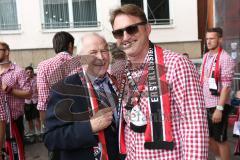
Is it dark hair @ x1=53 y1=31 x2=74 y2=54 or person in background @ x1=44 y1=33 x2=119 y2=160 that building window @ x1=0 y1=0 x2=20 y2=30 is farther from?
person in background @ x1=44 y1=33 x2=119 y2=160

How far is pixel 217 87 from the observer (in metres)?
4.03

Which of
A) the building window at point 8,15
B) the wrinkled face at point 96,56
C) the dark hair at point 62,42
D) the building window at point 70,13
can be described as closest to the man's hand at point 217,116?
the dark hair at point 62,42

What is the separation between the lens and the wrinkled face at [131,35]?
5.97 feet

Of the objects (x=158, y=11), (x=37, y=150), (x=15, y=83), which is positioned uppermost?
(x=158, y=11)

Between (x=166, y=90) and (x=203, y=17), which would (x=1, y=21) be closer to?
(x=203, y=17)

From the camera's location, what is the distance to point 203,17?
1425 cm

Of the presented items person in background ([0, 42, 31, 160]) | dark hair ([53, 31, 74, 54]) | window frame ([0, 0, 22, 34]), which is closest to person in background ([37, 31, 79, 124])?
dark hair ([53, 31, 74, 54])

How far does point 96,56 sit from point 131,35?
0.23 m

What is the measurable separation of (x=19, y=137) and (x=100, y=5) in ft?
29.2

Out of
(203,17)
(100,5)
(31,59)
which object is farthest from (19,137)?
(203,17)

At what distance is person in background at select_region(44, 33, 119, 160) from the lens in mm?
1809

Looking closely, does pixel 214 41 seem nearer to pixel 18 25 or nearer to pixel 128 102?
pixel 128 102

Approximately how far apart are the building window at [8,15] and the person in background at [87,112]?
420 inches

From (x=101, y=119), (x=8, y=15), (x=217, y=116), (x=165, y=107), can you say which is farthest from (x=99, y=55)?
(x=8, y=15)
